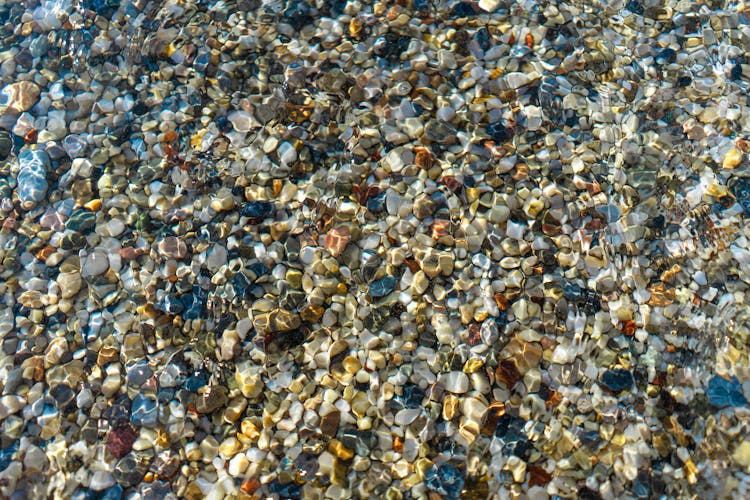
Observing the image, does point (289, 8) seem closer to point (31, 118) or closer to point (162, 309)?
point (31, 118)

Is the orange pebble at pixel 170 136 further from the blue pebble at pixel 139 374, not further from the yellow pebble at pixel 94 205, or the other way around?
the blue pebble at pixel 139 374

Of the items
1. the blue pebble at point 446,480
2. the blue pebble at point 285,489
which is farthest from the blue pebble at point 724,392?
the blue pebble at point 285,489

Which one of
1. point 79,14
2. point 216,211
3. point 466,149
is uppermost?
point 79,14

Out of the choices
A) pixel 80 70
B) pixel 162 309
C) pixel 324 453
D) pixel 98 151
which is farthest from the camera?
pixel 80 70

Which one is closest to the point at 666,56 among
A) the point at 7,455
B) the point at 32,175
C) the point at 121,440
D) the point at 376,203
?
the point at 376,203

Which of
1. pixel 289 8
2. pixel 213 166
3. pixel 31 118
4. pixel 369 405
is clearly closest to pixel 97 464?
pixel 369 405

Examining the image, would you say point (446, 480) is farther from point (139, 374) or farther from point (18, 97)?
point (18, 97)
